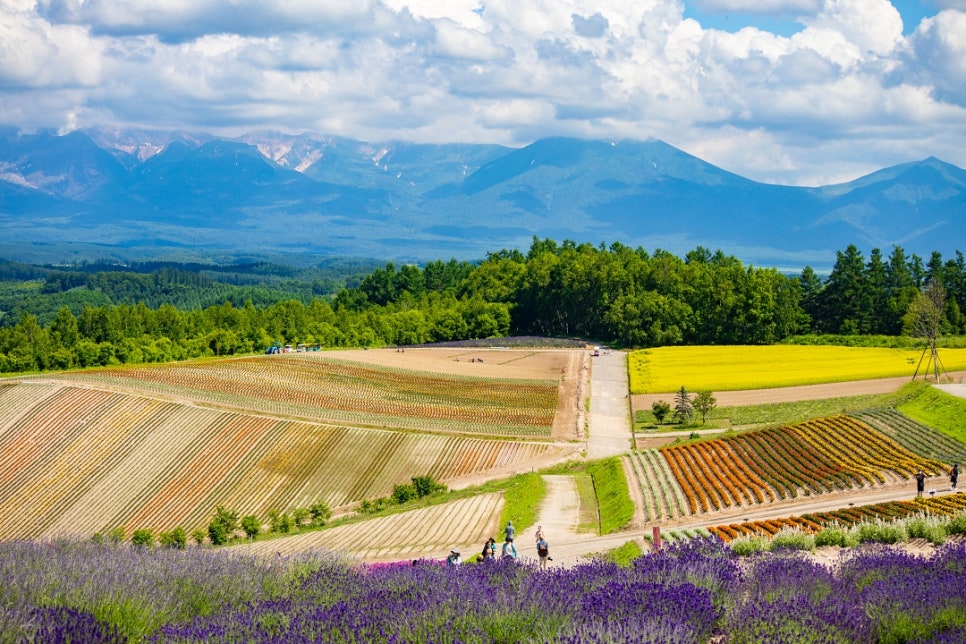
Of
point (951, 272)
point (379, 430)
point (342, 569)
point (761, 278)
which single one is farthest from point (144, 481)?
point (951, 272)

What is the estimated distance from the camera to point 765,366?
3282 inches

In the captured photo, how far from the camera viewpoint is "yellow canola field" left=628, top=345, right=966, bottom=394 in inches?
2889

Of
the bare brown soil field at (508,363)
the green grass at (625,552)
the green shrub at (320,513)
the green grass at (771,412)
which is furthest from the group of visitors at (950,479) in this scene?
the bare brown soil field at (508,363)

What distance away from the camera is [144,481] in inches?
1912

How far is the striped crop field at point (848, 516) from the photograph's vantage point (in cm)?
2736

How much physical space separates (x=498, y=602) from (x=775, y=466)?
32004 mm

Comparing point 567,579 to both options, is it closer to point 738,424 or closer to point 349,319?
point 738,424

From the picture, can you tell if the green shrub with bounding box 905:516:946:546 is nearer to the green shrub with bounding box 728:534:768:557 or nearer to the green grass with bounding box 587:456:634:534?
the green shrub with bounding box 728:534:768:557

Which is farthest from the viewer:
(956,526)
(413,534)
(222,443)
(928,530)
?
(222,443)

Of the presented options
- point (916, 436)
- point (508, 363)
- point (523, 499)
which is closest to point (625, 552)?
point (523, 499)

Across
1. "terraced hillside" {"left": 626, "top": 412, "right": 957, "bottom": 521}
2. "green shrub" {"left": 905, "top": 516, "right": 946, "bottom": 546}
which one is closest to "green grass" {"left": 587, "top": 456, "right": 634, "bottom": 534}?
"terraced hillside" {"left": 626, "top": 412, "right": 957, "bottom": 521}

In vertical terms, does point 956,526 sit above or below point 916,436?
above

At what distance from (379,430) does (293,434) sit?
5388 millimetres

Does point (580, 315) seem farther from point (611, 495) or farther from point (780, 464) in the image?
point (611, 495)
